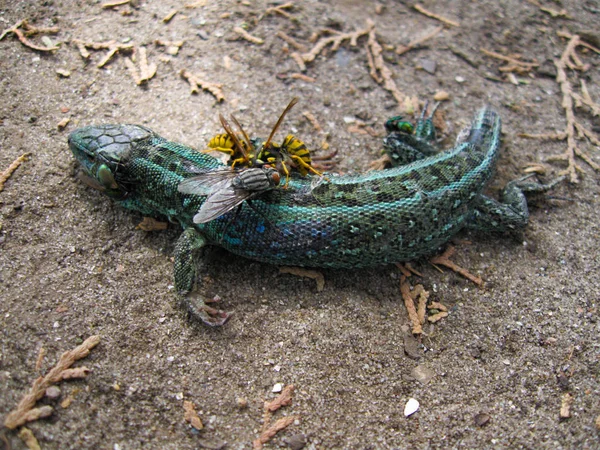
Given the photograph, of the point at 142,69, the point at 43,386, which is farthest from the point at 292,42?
the point at 43,386

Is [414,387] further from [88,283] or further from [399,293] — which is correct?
[88,283]

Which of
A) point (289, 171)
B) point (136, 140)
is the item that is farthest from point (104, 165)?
point (289, 171)

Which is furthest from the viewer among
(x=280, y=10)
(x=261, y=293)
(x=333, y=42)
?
(x=280, y=10)

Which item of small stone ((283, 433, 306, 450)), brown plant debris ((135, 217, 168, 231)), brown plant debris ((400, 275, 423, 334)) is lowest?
small stone ((283, 433, 306, 450))

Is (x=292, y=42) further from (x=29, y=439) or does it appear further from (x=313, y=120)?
(x=29, y=439)

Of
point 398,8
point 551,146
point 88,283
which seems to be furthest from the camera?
point 398,8

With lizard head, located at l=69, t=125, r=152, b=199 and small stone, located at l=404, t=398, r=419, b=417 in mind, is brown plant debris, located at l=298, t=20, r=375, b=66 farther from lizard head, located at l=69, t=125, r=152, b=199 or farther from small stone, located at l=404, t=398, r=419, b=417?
small stone, located at l=404, t=398, r=419, b=417

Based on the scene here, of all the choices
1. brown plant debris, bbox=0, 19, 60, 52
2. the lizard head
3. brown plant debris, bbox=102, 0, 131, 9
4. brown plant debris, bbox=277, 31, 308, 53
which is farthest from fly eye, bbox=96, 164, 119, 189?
brown plant debris, bbox=277, 31, 308, 53
